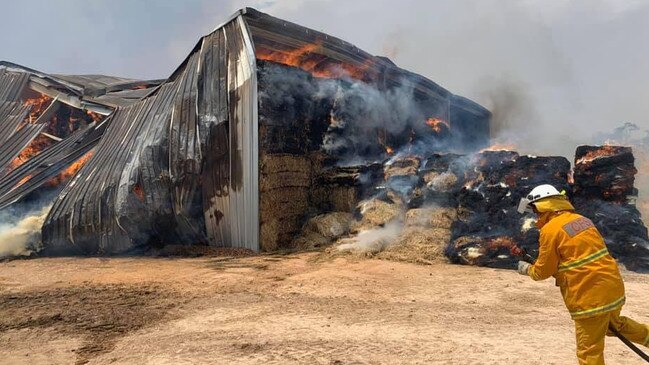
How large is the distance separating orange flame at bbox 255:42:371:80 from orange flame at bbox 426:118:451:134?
14.6 feet

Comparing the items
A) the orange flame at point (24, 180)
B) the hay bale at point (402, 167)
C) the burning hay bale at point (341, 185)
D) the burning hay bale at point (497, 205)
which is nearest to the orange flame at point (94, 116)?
the orange flame at point (24, 180)

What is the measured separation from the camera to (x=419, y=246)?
942 centimetres

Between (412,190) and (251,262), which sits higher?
(412,190)

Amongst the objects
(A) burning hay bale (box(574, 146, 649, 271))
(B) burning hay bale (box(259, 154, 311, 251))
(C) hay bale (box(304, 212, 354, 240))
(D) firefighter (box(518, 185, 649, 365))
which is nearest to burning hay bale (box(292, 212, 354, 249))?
(C) hay bale (box(304, 212, 354, 240))

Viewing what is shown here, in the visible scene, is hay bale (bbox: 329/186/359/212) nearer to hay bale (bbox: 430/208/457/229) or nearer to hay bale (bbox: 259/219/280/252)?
hay bale (bbox: 259/219/280/252)

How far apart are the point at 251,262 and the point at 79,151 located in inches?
256

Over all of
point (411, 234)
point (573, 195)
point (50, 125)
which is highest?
point (50, 125)

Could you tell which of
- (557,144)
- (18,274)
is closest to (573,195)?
(18,274)

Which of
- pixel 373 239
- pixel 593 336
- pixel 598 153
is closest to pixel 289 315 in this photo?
pixel 593 336

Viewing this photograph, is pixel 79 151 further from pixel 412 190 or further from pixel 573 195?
pixel 573 195

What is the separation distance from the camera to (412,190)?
35.6ft

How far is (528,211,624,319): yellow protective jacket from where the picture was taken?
3.22 meters

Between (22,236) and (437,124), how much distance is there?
14.5 m

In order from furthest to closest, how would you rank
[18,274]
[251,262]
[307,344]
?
[251,262] < [18,274] < [307,344]
